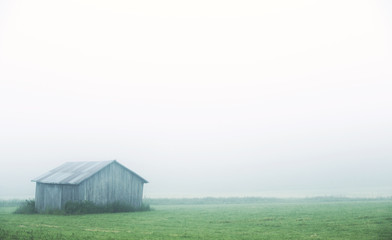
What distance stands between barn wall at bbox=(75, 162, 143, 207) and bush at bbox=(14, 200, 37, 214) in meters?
8.07

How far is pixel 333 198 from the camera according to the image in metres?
74.9

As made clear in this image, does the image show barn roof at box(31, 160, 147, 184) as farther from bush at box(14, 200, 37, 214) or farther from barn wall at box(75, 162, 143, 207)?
bush at box(14, 200, 37, 214)

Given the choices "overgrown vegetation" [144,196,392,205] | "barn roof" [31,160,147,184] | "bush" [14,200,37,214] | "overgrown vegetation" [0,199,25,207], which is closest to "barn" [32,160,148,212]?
"barn roof" [31,160,147,184]

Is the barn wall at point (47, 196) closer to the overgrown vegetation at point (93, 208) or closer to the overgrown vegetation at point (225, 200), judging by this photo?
the overgrown vegetation at point (93, 208)

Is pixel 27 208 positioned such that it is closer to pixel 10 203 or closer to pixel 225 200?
pixel 10 203

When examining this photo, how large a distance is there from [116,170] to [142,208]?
6068mm

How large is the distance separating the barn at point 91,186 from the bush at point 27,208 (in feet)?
1.58

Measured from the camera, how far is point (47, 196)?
44.7 metres

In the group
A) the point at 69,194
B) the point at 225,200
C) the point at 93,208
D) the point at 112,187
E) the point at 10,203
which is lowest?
the point at 225,200

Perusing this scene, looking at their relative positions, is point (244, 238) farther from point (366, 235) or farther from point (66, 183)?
point (66, 183)

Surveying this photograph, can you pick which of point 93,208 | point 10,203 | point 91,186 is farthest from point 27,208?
point 10,203

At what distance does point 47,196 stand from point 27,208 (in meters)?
3.15

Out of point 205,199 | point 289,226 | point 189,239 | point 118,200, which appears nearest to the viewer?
point 189,239

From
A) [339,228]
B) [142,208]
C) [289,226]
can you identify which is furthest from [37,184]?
[339,228]
